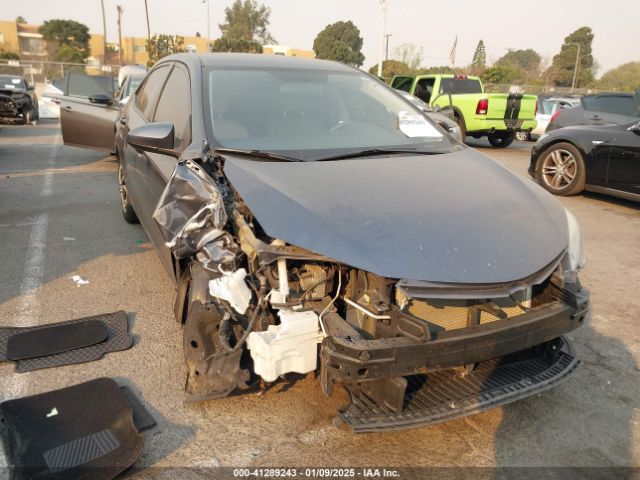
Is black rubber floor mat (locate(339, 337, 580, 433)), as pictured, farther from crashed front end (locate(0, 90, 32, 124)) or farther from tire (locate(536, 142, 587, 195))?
crashed front end (locate(0, 90, 32, 124))

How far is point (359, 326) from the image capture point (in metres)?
2.33

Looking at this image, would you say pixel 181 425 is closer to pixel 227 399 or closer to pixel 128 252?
pixel 227 399

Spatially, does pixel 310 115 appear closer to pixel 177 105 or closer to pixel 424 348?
pixel 177 105

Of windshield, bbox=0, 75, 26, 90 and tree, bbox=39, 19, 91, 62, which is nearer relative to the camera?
windshield, bbox=0, 75, 26, 90

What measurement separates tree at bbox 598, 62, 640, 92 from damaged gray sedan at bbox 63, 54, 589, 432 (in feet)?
202

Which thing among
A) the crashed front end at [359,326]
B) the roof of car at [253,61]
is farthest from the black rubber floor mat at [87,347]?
the roof of car at [253,61]

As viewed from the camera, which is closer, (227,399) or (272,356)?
(272,356)

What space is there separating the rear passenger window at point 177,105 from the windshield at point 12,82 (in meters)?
12.0

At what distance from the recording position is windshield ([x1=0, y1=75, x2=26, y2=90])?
1365 cm

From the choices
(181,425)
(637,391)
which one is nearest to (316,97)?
(181,425)

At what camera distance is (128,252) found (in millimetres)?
4879

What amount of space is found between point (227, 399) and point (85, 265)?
246 cm

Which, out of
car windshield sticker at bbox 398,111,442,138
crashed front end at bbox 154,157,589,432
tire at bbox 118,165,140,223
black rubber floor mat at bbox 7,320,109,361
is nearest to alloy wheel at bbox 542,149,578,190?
car windshield sticker at bbox 398,111,442,138

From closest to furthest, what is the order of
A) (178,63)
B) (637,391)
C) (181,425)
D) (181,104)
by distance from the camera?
(181,425), (637,391), (181,104), (178,63)
